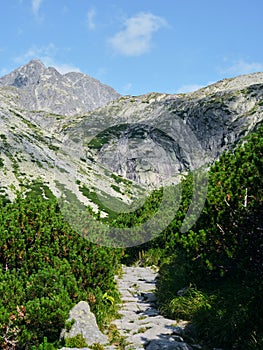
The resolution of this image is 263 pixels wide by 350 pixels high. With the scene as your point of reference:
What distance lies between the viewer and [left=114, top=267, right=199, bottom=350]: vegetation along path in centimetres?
762

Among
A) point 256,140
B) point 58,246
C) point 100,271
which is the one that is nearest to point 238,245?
point 256,140

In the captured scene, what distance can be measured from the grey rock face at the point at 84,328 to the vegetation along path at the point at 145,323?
0.68 meters

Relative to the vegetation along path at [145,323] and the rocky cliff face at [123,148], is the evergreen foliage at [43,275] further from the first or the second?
the rocky cliff face at [123,148]

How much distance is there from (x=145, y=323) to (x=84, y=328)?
7.03ft

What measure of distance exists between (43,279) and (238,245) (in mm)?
4676

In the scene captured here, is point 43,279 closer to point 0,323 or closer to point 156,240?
point 0,323

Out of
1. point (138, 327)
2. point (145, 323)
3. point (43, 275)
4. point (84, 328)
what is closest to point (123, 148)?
point (145, 323)

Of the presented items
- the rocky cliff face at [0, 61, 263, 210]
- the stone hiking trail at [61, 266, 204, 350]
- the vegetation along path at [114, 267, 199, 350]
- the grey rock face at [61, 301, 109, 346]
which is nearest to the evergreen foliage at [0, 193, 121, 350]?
the grey rock face at [61, 301, 109, 346]

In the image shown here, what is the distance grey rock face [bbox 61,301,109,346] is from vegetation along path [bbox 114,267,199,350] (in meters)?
0.68

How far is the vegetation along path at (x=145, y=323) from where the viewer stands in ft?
25.0

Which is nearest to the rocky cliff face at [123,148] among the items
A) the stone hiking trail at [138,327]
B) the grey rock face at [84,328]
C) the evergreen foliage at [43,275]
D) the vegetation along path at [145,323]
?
the evergreen foliage at [43,275]

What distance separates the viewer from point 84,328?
7.79 meters

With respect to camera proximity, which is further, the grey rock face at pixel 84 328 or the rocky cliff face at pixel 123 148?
the rocky cliff face at pixel 123 148

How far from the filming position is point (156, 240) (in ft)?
65.1
